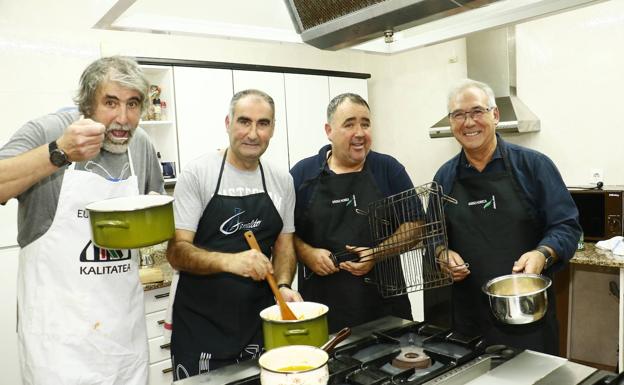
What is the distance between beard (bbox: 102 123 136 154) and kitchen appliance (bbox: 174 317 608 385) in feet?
2.00

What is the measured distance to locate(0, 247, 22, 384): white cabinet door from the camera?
239 cm

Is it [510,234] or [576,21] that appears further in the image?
[576,21]

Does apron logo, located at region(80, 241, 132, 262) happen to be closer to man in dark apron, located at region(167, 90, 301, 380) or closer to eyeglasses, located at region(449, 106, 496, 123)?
man in dark apron, located at region(167, 90, 301, 380)

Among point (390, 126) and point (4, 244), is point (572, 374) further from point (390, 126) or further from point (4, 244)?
point (390, 126)

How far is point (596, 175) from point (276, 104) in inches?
82.2

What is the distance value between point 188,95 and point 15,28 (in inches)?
36.9

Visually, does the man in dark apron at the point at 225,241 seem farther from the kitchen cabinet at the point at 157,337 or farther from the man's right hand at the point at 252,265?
the kitchen cabinet at the point at 157,337

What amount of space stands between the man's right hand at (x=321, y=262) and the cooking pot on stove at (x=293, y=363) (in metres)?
0.68

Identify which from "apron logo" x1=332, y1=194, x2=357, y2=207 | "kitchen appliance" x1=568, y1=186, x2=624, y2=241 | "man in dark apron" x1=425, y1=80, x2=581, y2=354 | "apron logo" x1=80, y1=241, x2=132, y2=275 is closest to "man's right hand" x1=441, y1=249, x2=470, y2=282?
"man in dark apron" x1=425, y1=80, x2=581, y2=354

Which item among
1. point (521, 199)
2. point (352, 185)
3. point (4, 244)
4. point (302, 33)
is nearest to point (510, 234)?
point (521, 199)

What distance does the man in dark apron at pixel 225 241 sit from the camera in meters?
1.46

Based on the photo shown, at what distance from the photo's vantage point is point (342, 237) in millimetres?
1710

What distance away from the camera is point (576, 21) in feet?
9.70

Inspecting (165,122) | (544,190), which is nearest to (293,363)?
(544,190)
